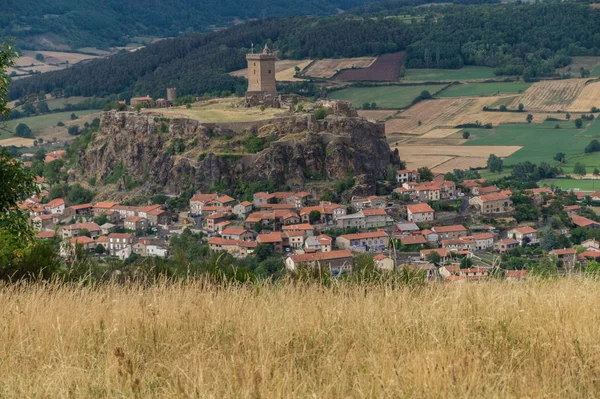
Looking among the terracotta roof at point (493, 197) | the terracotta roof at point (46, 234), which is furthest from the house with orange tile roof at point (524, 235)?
the terracotta roof at point (46, 234)

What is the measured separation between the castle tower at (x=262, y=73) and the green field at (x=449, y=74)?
107 ft

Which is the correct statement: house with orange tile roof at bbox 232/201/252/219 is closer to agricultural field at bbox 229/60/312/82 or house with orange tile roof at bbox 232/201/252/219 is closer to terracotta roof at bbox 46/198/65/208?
terracotta roof at bbox 46/198/65/208

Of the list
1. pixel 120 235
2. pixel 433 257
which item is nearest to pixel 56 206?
pixel 120 235

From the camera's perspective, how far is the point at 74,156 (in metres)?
47.1

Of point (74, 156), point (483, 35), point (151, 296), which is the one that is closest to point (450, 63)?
point (483, 35)

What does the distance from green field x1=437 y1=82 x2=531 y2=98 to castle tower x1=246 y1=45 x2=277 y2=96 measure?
2826cm

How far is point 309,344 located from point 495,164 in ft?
144

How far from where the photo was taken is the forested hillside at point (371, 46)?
76750 mm

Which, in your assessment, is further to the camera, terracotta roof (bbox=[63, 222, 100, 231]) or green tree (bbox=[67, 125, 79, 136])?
green tree (bbox=[67, 125, 79, 136])

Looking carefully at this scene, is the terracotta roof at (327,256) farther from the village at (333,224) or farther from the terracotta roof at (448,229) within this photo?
the terracotta roof at (448,229)

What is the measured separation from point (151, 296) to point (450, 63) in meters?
75.3

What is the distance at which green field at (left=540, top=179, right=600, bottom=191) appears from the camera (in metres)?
44.0

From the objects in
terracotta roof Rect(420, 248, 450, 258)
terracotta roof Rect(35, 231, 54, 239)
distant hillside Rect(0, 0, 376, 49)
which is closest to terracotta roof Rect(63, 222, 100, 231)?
terracotta roof Rect(35, 231, 54, 239)

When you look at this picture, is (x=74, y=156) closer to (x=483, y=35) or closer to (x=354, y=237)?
(x=354, y=237)
